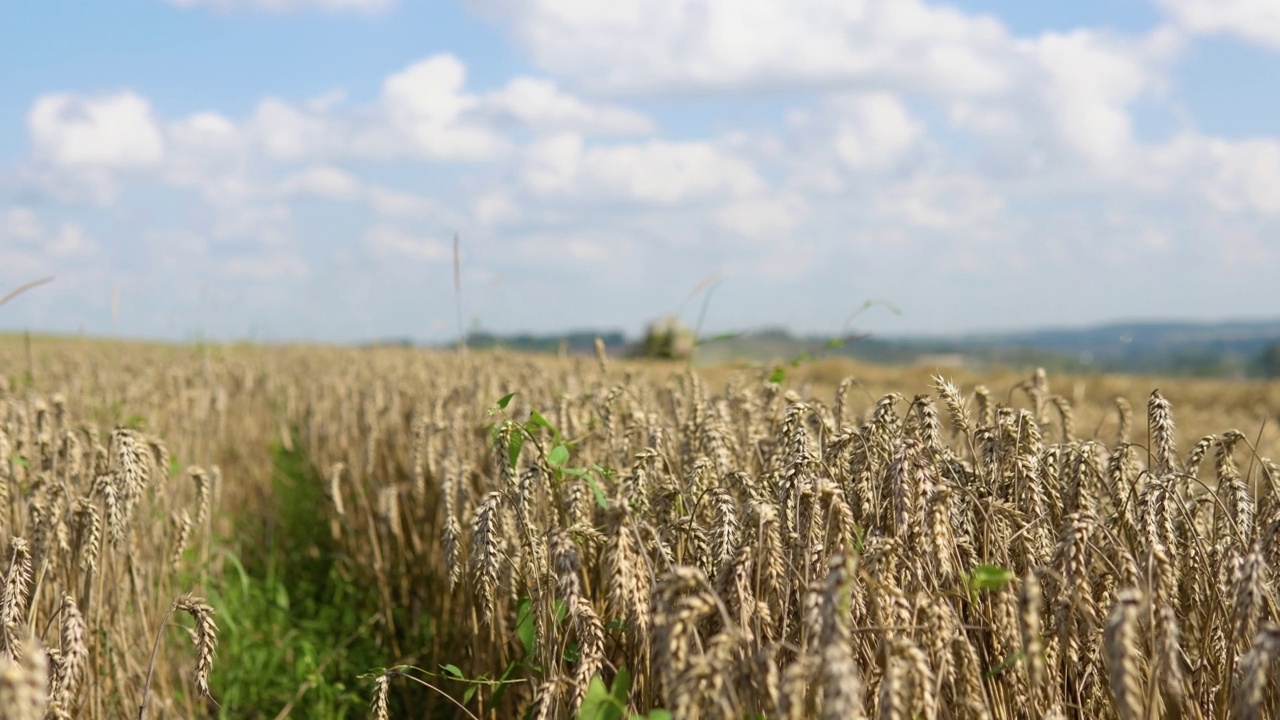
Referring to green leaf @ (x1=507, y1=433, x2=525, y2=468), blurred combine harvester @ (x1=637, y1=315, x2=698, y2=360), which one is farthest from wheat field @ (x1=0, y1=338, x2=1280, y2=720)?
blurred combine harvester @ (x1=637, y1=315, x2=698, y2=360)

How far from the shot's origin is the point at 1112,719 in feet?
7.16

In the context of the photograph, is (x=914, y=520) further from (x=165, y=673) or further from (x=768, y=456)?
(x=165, y=673)

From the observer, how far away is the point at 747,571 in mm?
1797

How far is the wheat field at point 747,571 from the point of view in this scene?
5.25ft

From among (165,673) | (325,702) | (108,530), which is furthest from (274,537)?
(108,530)

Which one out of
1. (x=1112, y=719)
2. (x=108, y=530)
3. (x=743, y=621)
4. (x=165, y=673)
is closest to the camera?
(x=743, y=621)

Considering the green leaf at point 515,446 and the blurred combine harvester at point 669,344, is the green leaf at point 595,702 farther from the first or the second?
the blurred combine harvester at point 669,344

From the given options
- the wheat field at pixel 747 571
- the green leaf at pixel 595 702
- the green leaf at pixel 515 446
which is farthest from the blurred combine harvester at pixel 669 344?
the green leaf at pixel 595 702

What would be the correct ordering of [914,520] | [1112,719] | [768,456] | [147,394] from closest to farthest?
[914,520] < [1112,719] < [768,456] < [147,394]

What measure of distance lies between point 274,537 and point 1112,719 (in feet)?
16.8

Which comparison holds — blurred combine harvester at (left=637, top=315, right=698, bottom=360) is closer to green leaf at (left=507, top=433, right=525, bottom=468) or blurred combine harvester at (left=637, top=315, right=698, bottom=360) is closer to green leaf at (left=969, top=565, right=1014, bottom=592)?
green leaf at (left=507, top=433, right=525, bottom=468)

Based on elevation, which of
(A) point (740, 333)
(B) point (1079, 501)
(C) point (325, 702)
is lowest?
(C) point (325, 702)

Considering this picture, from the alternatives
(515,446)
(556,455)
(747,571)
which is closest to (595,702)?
(747,571)

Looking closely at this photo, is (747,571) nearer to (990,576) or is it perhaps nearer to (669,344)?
(990,576)
